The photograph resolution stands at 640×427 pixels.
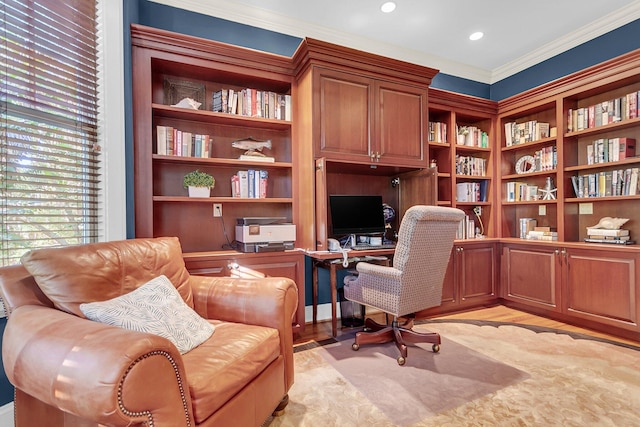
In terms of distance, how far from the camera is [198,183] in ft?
8.20

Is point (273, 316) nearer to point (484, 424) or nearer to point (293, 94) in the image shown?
point (484, 424)

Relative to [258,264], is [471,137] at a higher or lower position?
higher

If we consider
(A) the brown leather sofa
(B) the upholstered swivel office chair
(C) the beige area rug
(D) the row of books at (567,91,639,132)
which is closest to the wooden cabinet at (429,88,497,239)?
(D) the row of books at (567,91,639,132)

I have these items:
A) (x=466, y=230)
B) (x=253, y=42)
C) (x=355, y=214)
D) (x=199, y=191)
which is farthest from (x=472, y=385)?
(x=253, y=42)

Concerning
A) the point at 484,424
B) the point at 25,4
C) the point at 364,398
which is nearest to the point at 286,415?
the point at 364,398

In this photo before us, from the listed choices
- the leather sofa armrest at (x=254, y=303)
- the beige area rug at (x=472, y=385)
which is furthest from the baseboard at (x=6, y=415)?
the beige area rug at (x=472, y=385)

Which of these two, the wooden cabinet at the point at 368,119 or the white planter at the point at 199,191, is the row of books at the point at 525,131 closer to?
the wooden cabinet at the point at 368,119

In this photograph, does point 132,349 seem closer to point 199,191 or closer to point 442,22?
point 199,191

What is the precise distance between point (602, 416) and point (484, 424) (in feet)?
2.12

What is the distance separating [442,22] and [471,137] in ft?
4.37

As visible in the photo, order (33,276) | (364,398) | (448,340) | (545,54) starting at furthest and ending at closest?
(545,54) < (448,340) < (364,398) < (33,276)

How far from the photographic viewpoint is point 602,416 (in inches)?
62.6

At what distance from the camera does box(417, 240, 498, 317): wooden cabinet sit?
10.8 ft

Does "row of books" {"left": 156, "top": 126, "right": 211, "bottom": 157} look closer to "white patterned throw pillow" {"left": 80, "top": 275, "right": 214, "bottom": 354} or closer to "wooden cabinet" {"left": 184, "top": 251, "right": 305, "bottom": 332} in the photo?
"wooden cabinet" {"left": 184, "top": 251, "right": 305, "bottom": 332}
